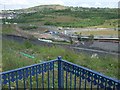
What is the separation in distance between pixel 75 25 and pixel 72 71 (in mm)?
50749

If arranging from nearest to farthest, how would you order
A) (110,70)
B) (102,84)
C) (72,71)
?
1. (102,84)
2. (72,71)
3. (110,70)

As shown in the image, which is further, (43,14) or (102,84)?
(43,14)

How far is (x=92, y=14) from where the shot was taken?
190 feet

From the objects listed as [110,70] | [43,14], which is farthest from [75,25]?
[110,70]

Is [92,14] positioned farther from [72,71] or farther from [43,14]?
[72,71]

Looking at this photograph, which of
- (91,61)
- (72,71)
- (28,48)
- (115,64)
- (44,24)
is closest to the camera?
(72,71)

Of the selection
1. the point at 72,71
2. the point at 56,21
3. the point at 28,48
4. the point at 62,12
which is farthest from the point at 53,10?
the point at 72,71

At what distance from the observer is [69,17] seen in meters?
56.1

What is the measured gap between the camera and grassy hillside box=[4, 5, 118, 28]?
159ft

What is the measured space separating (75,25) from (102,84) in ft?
168

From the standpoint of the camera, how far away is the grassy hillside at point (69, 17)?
159ft

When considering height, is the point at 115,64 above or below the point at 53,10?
below

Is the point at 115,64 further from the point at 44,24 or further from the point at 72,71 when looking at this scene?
the point at 44,24

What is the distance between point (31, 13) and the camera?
49219 millimetres
